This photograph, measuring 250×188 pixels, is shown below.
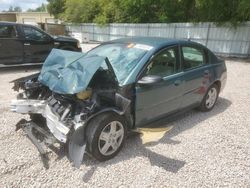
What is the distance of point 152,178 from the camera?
9.80ft

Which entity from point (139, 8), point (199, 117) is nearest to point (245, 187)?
point (199, 117)

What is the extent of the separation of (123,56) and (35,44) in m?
5.90

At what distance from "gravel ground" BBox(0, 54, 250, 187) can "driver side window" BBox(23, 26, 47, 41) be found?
472 centimetres

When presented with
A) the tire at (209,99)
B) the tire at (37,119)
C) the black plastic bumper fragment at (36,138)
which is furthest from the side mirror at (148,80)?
the tire at (209,99)

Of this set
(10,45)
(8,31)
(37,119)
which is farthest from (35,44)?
(37,119)

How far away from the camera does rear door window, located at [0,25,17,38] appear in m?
8.08

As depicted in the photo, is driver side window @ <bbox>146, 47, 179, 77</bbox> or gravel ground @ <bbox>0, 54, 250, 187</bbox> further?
driver side window @ <bbox>146, 47, 179, 77</bbox>

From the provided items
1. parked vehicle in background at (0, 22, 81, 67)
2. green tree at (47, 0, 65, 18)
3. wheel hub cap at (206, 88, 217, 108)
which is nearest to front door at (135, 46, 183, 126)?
wheel hub cap at (206, 88, 217, 108)

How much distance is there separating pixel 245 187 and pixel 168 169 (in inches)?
35.4

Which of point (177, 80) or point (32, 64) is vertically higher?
point (177, 80)

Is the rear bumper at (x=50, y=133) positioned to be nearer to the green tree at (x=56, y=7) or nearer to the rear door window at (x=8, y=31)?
the rear door window at (x=8, y=31)

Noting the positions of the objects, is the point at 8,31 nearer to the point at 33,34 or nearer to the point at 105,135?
the point at 33,34

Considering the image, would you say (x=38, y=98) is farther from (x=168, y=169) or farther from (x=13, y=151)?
(x=168, y=169)

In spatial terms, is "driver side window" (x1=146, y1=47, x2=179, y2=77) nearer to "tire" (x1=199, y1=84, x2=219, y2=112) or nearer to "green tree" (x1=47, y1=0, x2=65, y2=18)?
"tire" (x1=199, y1=84, x2=219, y2=112)
